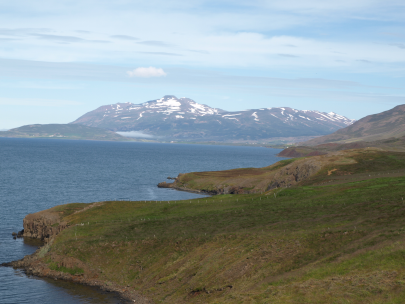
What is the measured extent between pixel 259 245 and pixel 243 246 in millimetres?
2272

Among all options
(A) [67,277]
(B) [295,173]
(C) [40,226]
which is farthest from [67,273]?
(B) [295,173]

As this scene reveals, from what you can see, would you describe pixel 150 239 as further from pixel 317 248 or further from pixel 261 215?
pixel 317 248

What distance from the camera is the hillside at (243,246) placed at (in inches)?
1470

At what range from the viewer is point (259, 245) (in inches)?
1981

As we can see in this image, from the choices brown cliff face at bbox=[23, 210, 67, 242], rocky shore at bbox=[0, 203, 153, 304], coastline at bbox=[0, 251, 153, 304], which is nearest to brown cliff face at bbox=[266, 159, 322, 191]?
brown cliff face at bbox=[23, 210, 67, 242]

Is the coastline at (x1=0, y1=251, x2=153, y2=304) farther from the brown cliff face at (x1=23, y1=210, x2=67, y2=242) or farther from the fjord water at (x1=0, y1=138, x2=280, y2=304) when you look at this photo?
the brown cliff face at (x1=23, y1=210, x2=67, y2=242)

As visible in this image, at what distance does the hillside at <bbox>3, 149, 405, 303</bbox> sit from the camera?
1470 inches

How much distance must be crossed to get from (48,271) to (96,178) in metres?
119

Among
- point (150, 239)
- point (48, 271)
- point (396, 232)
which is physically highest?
point (396, 232)

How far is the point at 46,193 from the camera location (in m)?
131

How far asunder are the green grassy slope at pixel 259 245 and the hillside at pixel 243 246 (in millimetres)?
155

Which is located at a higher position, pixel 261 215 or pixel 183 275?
Result: pixel 261 215

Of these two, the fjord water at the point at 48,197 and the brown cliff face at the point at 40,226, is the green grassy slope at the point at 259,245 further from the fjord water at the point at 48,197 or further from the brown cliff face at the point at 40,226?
the fjord water at the point at 48,197

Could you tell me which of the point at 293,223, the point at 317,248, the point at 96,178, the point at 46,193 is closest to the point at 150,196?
the point at 46,193
